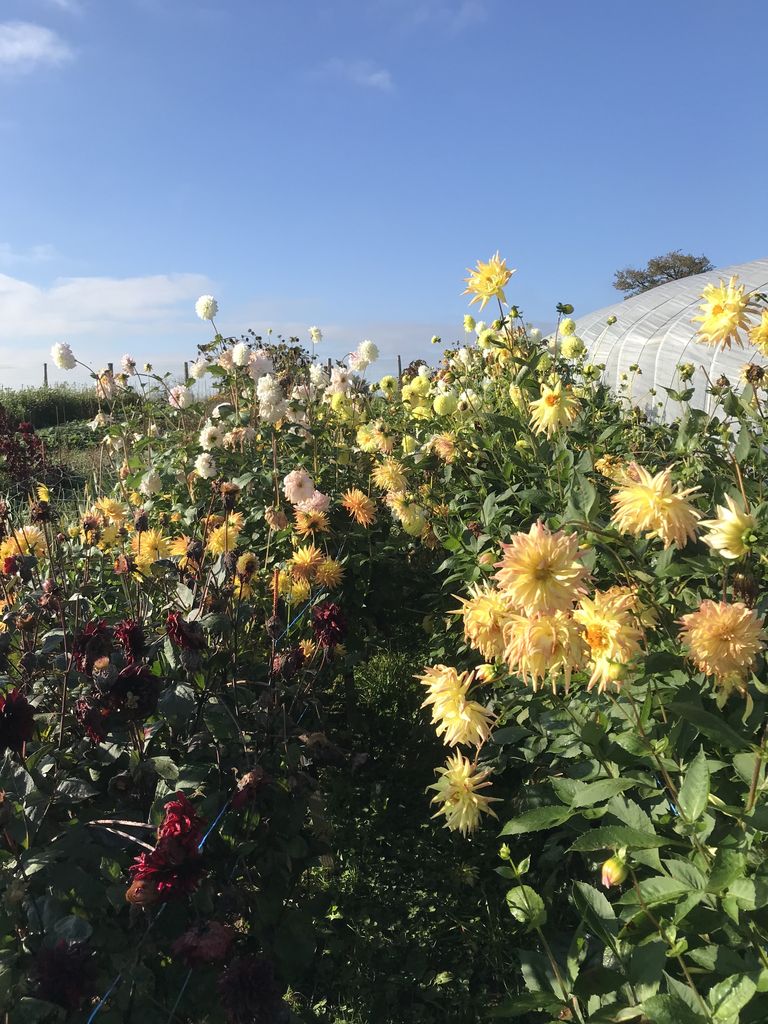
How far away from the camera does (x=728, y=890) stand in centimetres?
119

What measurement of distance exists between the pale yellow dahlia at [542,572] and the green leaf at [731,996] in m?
0.57

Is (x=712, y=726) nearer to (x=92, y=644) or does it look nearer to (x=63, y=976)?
(x=63, y=976)

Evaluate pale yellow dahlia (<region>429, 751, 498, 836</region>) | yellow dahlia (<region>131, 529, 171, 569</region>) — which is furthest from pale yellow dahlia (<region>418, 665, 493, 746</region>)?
yellow dahlia (<region>131, 529, 171, 569</region>)

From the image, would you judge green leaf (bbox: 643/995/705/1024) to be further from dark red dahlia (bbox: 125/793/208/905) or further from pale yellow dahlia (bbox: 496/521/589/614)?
dark red dahlia (bbox: 125/793/208/905)

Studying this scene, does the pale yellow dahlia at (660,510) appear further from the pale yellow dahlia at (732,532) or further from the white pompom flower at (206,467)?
the white pompom flower at (206,467)

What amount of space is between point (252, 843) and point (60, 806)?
39 cm

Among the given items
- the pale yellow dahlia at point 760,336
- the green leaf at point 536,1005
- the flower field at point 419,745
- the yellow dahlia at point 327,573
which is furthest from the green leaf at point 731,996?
the yellow dahlia at point 327,573

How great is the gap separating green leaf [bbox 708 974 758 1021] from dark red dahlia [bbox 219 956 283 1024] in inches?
24.8

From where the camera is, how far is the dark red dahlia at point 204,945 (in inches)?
46.1

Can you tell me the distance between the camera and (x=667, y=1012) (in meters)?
1.06

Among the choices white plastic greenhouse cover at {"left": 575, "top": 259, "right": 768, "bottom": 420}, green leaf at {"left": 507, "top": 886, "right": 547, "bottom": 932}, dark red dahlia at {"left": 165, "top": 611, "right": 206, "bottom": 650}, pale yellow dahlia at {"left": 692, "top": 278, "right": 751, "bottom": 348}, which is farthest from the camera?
white plastic greenhouse cover at {"left": 575, "top": 259, "right": 768, "bottom": 420}

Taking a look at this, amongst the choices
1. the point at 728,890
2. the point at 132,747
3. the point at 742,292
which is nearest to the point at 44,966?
the point at 132,747

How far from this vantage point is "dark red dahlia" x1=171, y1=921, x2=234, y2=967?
A: 1.17 metres

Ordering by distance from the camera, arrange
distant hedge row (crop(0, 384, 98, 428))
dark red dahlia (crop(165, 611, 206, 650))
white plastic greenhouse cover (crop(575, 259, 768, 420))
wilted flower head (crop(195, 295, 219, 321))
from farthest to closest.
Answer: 1. distant hedge row (crop(0, 384, 98, 428))
2. white plastic greenhouse cover (crop(575, 259, 768, 420))
3. wilted flower head (crop(195, 295, 219, 321))
4. dark red dahlia (crop(165, 611, 206, 650))
